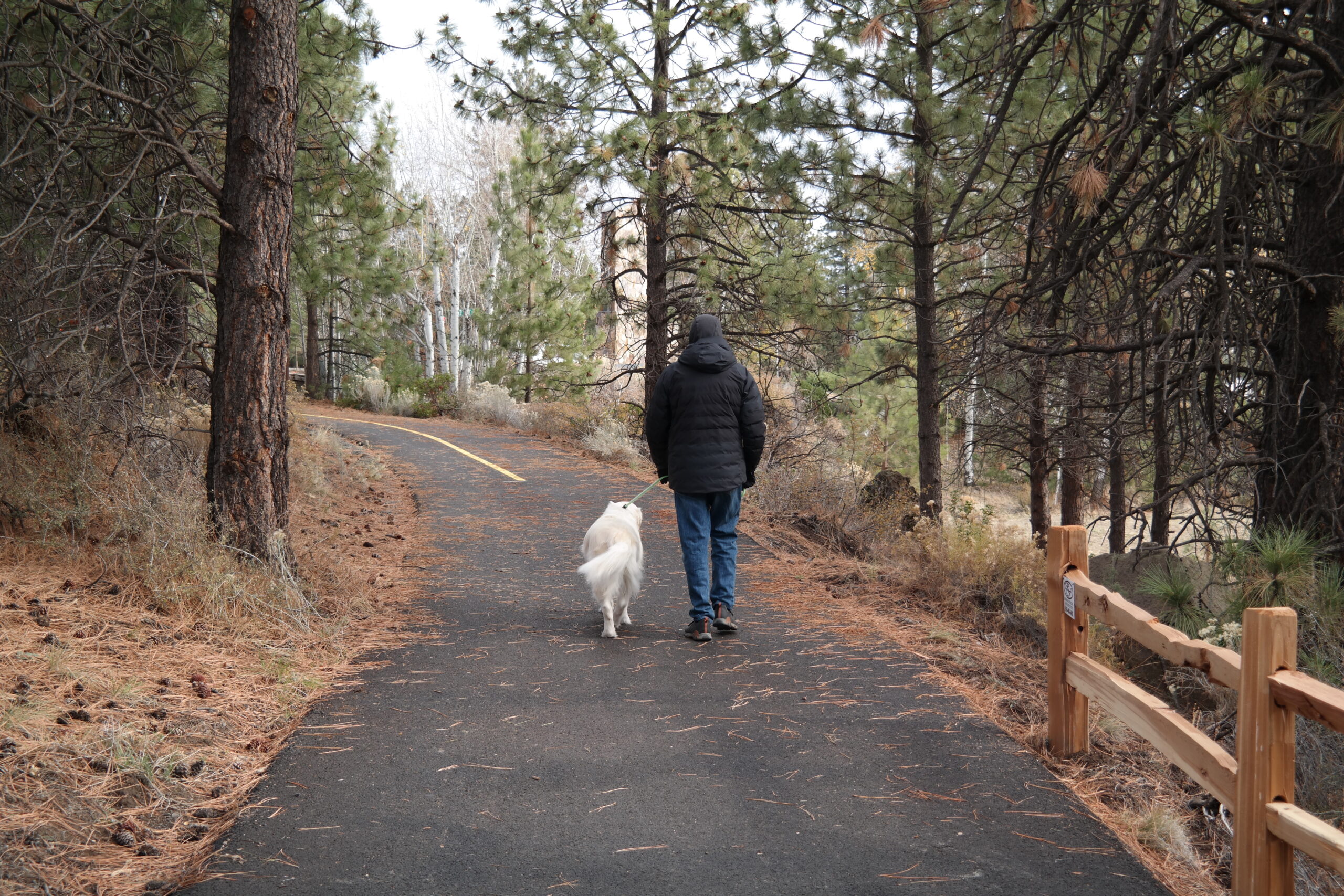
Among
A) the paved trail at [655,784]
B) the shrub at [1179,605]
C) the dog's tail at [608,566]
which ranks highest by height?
the dog's tail at [608,566]

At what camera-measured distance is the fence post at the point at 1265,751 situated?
3279 mm

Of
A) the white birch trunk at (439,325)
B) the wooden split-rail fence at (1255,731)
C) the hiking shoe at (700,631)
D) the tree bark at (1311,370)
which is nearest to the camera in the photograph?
the wooden split-rail fence at (1255,731)

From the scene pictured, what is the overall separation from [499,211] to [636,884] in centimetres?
2699

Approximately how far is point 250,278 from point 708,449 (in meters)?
3.70

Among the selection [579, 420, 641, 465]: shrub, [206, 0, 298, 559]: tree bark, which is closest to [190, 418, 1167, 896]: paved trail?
[206, 0, 298, 559]: tree bark

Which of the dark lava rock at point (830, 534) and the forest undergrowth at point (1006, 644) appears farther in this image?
the dark lava rock at point (830, 534)

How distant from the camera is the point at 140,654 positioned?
5.69 metres

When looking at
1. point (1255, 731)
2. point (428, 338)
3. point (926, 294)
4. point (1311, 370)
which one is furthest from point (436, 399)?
point (1255, 731)

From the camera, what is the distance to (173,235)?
833 centimetres

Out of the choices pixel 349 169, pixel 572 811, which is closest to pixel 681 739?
pixel 572 811

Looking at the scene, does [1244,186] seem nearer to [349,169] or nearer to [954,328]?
[954,328]

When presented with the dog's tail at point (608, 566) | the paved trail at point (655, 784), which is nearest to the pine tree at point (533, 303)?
the dog's tail at point (608, 566)

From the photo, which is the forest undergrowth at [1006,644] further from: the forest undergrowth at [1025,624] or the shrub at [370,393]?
the shrub at [370,393]

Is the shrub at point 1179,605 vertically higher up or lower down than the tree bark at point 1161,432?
lower down
